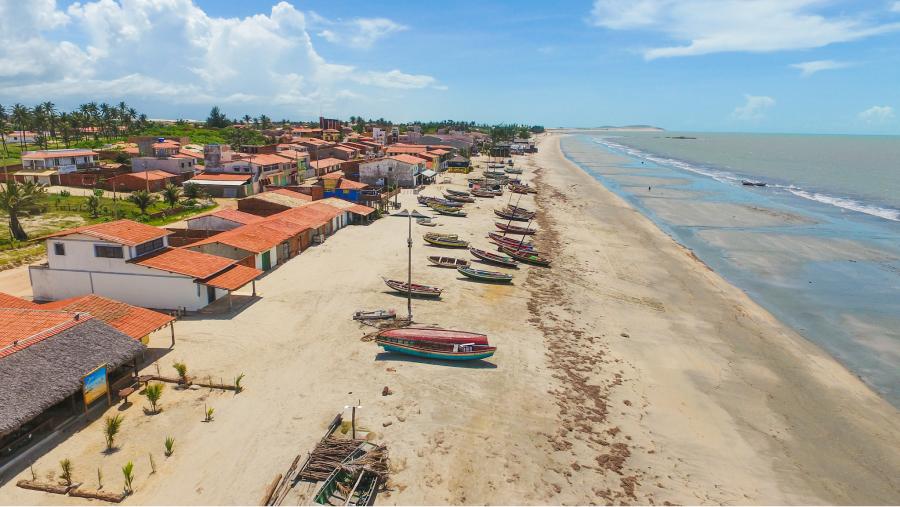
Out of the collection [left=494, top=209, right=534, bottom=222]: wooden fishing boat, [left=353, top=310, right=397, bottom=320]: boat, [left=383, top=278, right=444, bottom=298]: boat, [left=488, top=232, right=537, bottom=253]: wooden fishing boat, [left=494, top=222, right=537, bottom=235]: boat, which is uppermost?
[left=494, top=209, right=534, bottom=222]: wooden fishing boat

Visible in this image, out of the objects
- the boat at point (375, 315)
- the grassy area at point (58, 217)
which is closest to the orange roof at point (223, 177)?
the grassy area at point (58, 217)

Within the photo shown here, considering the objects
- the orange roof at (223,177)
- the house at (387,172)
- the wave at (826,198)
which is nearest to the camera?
the orange roof at (223,177)

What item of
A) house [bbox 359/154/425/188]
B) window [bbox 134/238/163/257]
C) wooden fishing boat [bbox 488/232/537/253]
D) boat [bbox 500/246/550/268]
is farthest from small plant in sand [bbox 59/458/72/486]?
house [bbox 359/154/425/188]

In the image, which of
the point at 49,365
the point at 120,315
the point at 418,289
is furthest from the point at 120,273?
the point at 418,289

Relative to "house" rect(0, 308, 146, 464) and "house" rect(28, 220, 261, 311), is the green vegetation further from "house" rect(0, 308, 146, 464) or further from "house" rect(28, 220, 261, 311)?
"house" rect(28, 220, 261, 311)

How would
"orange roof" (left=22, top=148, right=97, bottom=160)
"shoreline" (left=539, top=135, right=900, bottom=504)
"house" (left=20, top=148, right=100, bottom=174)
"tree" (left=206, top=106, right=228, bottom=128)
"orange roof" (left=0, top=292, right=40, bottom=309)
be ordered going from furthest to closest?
"tree" (left=206, top=106, right=228, bottom=128) → "house" (left=20, top=148, right=100, bottom=174) → "orange roof" (left=22, top=148, right=97, bottom=160) → "orange roof" (left=0, top=292, right=40, bottom=309) → "shoreline" (left=539, top=135, right=900, bottom=504)

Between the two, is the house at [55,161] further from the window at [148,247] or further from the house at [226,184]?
the window at [148,247]
